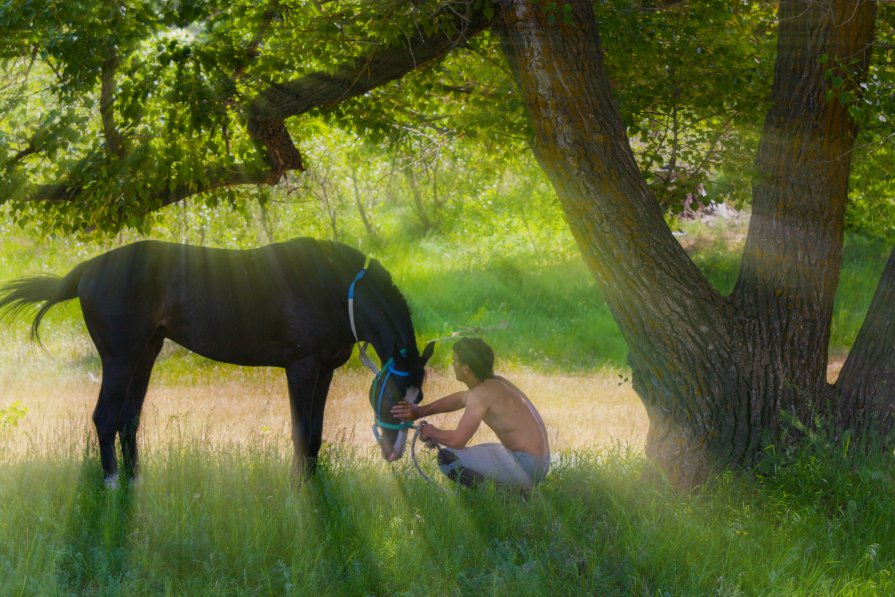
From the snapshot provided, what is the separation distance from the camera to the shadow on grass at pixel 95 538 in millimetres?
4910

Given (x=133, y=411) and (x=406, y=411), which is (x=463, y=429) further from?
(x=133, y=411)

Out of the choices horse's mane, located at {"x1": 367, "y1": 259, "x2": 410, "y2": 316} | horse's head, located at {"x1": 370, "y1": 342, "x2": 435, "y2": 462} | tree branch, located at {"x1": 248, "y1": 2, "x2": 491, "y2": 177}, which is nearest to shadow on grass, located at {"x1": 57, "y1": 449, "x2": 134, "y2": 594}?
horse's head, located at {"x1": 370, "y1": 342, "x2": 435, "y2": 462}

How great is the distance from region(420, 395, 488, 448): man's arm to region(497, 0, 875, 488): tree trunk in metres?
1.41

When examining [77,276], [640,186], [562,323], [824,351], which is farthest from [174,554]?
[562,323]

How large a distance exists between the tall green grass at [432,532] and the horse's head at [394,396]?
1.24 feet

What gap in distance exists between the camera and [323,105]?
8.16 metres

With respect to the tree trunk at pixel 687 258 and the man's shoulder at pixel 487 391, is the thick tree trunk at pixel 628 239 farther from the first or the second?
the man's shoulder at pixel 487 391

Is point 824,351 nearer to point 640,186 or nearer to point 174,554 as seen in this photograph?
point 640,186

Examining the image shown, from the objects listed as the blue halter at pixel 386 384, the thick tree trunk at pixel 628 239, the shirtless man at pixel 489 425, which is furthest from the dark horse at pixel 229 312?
the thick tree trunk at pixel 628 239

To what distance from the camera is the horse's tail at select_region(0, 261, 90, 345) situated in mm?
7027

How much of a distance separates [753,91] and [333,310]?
4738 millimetres

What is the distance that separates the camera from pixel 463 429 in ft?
19.2

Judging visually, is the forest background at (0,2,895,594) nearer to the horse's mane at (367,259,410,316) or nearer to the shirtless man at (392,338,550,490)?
the shirtless man at (392,338,550,490)

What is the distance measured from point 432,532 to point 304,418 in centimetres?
149
